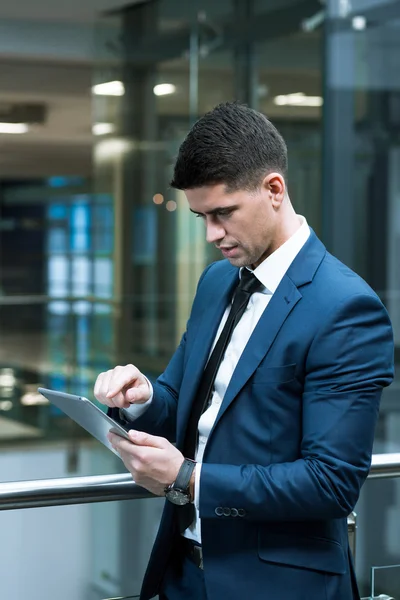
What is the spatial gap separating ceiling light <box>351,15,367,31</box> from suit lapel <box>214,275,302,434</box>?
7730 mm

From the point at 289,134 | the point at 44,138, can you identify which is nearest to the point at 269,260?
the point at 289,134

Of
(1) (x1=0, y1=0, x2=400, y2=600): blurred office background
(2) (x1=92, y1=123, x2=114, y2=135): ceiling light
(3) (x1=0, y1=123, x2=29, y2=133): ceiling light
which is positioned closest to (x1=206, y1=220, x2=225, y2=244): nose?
(1) (x1=0, y1=0, x2=400, y2=600): blurred office background

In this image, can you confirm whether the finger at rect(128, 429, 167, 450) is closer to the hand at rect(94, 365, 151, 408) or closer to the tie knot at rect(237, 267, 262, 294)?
the hand at rect(94, 365, 151, 408)

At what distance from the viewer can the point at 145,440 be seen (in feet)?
A: 4.96

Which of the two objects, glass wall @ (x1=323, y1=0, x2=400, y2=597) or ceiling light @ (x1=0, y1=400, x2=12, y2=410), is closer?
glass wall @ (x1=323, y1=0, x2=400, y2=597)

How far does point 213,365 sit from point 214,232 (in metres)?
0.24

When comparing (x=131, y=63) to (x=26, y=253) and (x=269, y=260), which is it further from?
(x=269, y=260)

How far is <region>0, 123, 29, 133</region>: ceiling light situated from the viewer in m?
13.5

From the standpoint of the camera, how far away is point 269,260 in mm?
1656

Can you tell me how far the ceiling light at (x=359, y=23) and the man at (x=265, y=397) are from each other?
7.64 meters

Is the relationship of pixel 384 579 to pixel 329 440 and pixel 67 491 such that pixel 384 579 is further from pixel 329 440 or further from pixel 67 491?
pixel 329 440

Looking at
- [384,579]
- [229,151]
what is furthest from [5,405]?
[229,151]

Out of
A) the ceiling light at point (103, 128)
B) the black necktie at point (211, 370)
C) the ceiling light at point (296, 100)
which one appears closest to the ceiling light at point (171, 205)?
the ceiling light at point (103, 128)

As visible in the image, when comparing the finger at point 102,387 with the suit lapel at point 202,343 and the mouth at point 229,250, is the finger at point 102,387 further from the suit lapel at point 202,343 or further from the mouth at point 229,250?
the mouth at point 229,250
